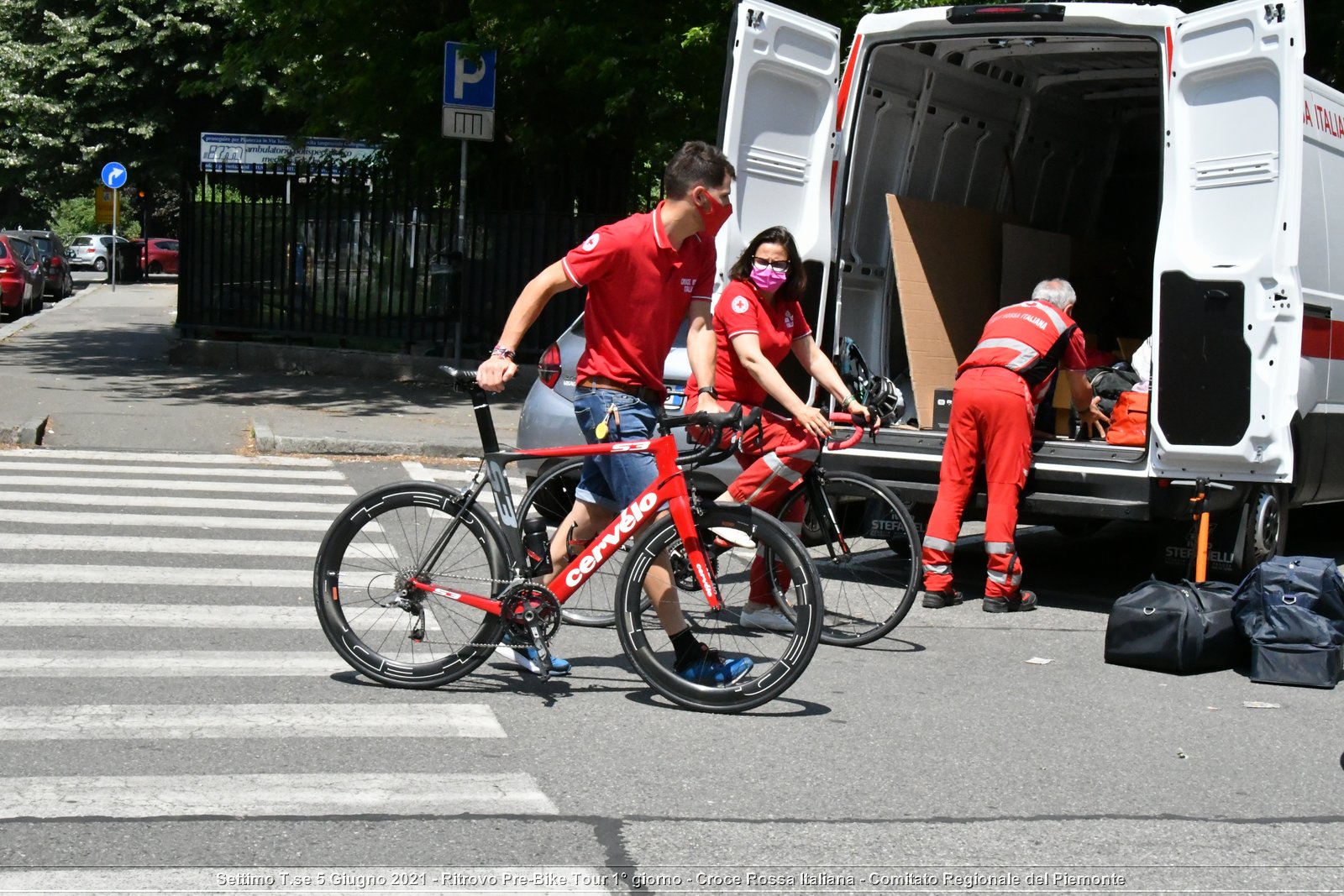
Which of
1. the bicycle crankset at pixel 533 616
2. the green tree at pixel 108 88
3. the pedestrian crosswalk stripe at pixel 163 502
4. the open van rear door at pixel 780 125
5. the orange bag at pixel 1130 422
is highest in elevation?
the green tree at pixel 108 88

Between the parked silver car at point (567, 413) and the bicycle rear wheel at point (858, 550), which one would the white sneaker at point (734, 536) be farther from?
the parked silver car at point (567, 413)

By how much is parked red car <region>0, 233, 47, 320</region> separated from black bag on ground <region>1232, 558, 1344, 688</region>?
88.7ft

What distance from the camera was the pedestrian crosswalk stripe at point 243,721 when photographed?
209 inches

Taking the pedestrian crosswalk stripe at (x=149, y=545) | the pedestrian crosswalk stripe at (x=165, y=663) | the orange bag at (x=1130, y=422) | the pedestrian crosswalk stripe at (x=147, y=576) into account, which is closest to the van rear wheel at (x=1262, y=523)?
the orange bag at (x=1130, y=422)

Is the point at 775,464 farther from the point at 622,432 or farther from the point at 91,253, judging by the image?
the point at 91,253

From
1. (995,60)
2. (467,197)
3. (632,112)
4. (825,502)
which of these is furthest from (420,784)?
(467,197)

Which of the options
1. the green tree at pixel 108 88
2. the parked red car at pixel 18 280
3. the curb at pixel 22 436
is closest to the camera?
the curb at pixel 22 436

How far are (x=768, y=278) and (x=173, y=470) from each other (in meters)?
6.39

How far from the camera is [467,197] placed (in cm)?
1984

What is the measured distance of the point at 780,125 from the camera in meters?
8.79

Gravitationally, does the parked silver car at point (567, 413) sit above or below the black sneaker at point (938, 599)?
above

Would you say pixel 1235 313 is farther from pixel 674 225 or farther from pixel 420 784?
pixel 420 784

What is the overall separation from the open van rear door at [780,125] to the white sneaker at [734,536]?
3.10 metres

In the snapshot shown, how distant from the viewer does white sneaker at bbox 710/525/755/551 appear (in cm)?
583
